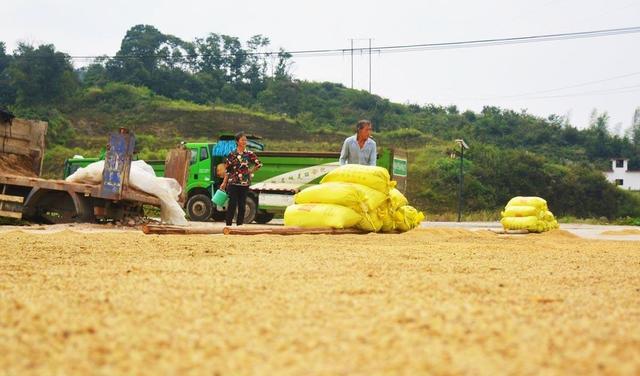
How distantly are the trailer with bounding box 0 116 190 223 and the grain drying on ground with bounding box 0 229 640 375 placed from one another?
233 inches

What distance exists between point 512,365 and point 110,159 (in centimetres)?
945

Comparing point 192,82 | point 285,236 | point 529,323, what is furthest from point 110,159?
point 192,82

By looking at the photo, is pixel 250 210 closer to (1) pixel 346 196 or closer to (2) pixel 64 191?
(2) pixel 64 191

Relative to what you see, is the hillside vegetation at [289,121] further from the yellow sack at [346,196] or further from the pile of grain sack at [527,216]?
the yellow sack at [346,196]

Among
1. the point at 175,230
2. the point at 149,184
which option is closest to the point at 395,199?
the point at 175,230

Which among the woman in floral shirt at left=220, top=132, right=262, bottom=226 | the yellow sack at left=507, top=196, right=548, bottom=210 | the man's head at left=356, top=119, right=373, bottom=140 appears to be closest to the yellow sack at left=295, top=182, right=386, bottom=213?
the man's head at left=356, top=119, right=373, bottom=140

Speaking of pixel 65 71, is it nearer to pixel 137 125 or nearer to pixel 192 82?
pixel 137 125

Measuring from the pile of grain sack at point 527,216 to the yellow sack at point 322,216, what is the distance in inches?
191

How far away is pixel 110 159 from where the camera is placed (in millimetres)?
10359

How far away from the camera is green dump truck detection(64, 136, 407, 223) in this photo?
14.6 metres

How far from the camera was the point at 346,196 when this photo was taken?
8414mm

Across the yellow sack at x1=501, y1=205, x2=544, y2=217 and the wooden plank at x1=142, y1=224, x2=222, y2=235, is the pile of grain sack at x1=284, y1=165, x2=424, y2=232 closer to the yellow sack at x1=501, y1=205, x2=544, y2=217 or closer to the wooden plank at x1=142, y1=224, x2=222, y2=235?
the wooden plank at x1=142, y1=224, x2=222, y2=235

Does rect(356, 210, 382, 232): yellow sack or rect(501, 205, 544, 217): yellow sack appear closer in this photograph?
rect(356, 210, 382, 232): yellow sack

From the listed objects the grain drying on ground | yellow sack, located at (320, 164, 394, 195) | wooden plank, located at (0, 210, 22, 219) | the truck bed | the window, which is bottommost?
the grain drying on ground
